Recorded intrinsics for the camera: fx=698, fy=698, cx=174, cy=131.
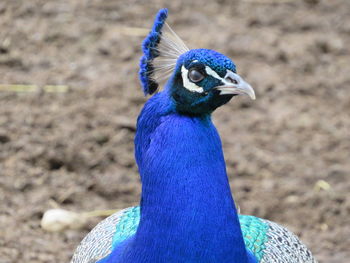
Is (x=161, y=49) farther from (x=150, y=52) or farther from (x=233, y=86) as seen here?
(x=233, y=86)

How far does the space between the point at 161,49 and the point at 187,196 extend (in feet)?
1.61

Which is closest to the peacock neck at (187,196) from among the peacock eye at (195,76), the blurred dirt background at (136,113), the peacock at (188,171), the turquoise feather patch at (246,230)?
the peacock at (188,171)

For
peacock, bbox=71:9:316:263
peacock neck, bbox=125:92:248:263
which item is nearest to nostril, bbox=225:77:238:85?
peacock, bbox=71:9:316:263

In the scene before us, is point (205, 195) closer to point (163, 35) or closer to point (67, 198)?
point (163, 35)

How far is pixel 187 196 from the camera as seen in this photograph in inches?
78.5

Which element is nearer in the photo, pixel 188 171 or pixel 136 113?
pixel 188 171

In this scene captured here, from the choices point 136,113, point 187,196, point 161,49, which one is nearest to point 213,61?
point 161,49

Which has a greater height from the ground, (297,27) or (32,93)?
(297,27)

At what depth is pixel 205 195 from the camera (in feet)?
6.56

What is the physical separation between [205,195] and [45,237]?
155 cm

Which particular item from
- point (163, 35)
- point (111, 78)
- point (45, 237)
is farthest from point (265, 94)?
point (163, 35)

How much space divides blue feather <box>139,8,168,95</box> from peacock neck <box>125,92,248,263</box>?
0.64 ft

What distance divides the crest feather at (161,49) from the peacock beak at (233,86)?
262 millimetres

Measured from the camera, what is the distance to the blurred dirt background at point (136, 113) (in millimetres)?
3543
